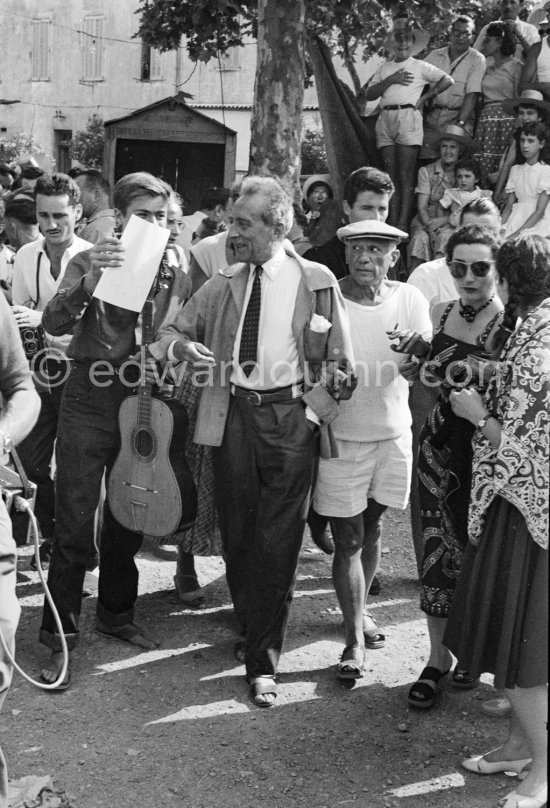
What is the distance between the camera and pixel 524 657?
3525mm

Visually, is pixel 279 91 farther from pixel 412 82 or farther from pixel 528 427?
pixel 528 427

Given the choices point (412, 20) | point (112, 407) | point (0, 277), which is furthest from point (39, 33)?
point (112, 407)

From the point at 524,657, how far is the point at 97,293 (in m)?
2.35

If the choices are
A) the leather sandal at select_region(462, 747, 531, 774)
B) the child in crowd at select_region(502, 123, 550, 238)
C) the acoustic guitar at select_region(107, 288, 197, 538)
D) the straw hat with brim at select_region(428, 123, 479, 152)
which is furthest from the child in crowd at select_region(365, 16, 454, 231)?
the leather sandal at select_region(462, 747, 531, 774)

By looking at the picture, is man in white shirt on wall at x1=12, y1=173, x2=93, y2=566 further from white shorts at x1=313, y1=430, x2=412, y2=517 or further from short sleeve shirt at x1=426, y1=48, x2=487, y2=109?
short sleeve shirt at x1=426, y1=48, x2=487, y2=109

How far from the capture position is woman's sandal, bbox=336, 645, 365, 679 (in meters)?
4.58

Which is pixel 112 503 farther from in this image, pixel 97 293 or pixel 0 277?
pixel 0 277

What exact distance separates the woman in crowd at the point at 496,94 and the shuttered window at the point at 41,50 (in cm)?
2735

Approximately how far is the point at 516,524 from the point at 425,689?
3.71 ft

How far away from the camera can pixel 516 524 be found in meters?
3.61

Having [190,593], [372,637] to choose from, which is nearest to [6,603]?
[372,637]

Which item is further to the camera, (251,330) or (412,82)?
(412,82)

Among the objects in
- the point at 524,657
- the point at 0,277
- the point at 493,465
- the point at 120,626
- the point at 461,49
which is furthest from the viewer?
the point at 461,49

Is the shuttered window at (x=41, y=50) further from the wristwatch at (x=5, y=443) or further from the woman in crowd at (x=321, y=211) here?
the wristwatch at (x=5, y=443)
